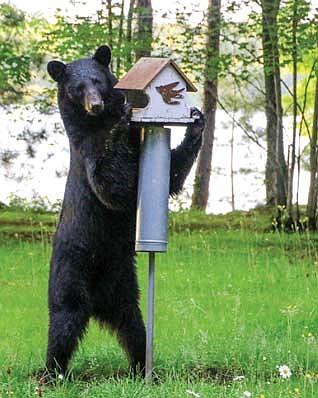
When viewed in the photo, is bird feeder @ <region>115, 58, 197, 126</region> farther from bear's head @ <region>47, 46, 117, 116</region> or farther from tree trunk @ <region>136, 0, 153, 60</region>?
tree trunk @ <region>136, 0, 153, 60</region>

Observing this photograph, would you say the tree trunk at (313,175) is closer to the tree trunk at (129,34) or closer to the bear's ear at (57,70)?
the tree trunk at (129,34)

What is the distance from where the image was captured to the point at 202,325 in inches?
293

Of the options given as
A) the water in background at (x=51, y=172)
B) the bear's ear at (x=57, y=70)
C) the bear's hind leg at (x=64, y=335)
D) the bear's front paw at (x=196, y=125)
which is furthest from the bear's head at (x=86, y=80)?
the water in background at (x=51, y=172)

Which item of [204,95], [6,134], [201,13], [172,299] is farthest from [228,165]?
[172,299]

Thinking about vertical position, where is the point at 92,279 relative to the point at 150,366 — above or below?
above

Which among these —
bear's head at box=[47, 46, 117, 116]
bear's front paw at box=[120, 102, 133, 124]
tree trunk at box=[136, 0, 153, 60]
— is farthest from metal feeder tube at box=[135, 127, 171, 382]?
tree trunk at box=[136, 0, 153, 60]

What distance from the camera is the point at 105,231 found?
5109 mm

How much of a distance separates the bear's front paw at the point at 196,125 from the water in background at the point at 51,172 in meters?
9.86

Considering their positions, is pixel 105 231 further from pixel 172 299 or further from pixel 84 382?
pixel 172 299

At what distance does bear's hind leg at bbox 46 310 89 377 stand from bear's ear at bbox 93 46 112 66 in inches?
56.8

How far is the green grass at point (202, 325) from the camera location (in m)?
5.04

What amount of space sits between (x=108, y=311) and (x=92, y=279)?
22 cm

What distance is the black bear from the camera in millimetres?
4910

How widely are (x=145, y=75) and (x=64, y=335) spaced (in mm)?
1530
